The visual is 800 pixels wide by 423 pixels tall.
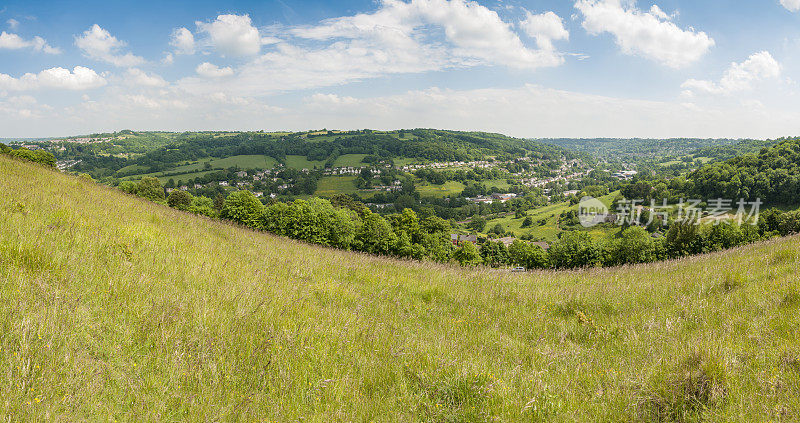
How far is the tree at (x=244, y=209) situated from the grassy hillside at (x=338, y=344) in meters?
37.3

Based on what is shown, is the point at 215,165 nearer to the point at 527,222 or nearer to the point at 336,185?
the point at 336,185

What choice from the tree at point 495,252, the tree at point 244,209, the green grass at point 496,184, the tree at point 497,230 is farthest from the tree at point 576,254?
the green grass at point 496,184

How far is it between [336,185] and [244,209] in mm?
114433

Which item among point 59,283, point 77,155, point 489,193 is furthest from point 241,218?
point 77,155

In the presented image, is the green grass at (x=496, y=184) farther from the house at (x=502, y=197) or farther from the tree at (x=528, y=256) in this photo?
the tree at (x=528, y=256)

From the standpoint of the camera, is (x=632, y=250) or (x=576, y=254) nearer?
(x=632, y=250)

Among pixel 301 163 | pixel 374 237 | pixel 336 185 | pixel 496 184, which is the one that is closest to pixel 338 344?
pixel 374 237

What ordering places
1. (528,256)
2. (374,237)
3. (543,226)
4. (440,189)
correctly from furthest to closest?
(440,189)
(543,226)
(528,256)
(374,237)

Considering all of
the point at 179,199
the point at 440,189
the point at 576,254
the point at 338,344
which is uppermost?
the point at 338,344

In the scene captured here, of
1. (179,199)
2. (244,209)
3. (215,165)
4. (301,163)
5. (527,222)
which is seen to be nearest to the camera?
(244,209)

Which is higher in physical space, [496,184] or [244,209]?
[244,209]

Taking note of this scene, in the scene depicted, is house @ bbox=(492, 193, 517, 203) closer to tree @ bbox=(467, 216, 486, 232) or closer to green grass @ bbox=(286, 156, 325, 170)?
tree @ bbox=(467, 216, 486, 232)

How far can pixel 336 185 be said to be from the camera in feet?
509

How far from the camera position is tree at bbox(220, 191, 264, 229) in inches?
1633
